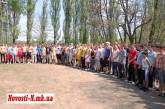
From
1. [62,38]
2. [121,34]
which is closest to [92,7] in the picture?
[121,34]

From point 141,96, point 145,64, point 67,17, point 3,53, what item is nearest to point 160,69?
point 145,64

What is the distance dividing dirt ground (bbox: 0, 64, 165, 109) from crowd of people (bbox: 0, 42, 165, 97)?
793 mm

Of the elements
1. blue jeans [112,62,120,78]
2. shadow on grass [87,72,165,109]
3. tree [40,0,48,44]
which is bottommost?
shadow on grass [87,72,165,109]

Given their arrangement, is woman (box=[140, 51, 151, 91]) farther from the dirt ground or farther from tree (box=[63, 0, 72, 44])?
tree (box=[63, 0, 72, 44])

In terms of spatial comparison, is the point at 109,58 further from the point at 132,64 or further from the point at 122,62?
the point at 132,64

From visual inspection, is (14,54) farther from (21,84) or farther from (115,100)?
(115,100)

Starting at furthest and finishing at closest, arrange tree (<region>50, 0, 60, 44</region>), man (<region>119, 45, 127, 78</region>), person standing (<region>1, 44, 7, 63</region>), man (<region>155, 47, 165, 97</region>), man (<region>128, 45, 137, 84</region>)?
1. tree (<region>50, 0, 60, 44</region>)
2. person standing (<region>1, 44, 7, 63</region>)
3. man (<region>119, 45, 127, 78</region>)
4. man (<region>128, 45, 137, 84</region>)
5. man (<region>155, 47, 165, 97</region>)

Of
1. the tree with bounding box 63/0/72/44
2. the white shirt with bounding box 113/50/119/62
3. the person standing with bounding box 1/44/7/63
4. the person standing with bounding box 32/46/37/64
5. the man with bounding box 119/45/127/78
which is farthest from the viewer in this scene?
the tree with bounding box 63/0/72/44

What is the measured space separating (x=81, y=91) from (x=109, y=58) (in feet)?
24.4

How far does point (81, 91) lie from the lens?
1609cm

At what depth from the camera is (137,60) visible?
59.6 ft

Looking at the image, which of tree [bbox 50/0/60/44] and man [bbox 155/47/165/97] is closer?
man [bbox 155/47/165/97]

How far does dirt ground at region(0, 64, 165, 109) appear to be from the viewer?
43.5 feet

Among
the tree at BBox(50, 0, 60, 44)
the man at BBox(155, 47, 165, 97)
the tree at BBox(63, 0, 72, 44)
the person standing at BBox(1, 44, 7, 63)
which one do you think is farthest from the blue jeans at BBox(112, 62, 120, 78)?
the tree at BBox(50, 0, 60, 44)
